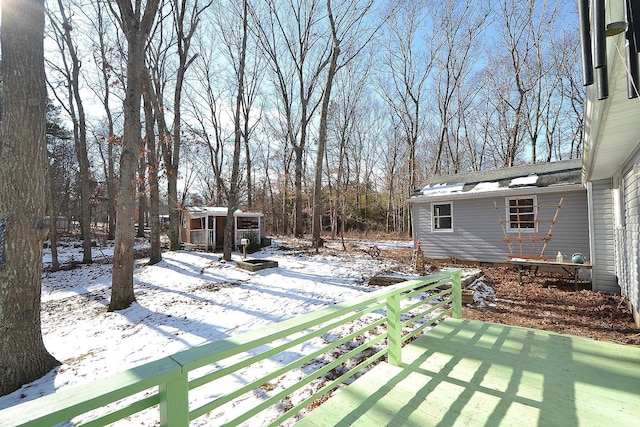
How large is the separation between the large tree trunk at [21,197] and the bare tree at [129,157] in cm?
239

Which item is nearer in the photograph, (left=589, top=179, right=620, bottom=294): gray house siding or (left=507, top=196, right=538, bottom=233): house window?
(left=589, top=179, right=620, bottom=294): gray house siding

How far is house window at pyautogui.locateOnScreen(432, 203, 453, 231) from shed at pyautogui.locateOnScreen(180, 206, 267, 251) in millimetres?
8457

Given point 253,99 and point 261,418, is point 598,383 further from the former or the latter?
point 253,99

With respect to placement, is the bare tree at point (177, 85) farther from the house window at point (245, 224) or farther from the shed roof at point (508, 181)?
the shed roof at point (508, 181)

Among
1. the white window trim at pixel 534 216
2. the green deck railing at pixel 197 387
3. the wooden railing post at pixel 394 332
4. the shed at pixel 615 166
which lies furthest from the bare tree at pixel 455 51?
the green deck railing at pixel 197 387

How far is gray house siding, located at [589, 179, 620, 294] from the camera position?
20.3 feet

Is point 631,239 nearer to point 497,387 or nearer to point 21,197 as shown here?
point 497,387

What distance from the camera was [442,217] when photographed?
11.0 m

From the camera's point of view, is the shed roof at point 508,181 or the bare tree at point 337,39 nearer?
the shed roof at point 508,181

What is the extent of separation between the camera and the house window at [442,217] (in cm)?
1080

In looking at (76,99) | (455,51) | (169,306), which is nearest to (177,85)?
(76,99)

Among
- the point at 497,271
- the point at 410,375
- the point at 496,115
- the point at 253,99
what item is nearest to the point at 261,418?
the point at 410,375

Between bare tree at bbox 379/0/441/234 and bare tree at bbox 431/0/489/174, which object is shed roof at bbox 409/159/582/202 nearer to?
bare tree at bbox 431/0/489/174

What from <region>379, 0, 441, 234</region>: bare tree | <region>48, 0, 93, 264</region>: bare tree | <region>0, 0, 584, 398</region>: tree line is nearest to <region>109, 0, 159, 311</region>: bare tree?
<region>0, 0, 584, 398</region>: tree line
